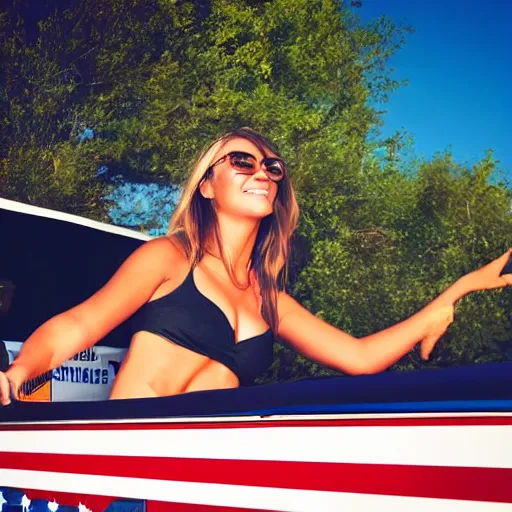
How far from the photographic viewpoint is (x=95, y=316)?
133 inches

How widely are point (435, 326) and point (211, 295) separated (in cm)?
82

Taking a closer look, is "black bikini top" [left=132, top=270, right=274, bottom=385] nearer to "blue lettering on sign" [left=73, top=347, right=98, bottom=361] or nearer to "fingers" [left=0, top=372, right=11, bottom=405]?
"blue lettering on sign" [left=73, top=347, right=98, bottom=361]

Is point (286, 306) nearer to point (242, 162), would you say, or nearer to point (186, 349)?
point (186, 349)

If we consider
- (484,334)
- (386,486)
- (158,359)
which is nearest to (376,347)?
(484,334)

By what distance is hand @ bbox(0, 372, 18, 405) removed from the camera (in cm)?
336

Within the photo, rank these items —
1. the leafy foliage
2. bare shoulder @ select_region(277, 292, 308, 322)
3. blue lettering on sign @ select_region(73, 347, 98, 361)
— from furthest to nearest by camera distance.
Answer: blue lettering on sign @ select_region(73, 347, 98, 361) → bare shoulder @ select_region(277, 292, 308, 322) → the leafy foliage

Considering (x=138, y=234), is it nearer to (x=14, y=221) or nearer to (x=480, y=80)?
(x=14, y=221)

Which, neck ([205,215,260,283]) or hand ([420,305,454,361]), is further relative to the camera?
neck ([205,215,260,283])

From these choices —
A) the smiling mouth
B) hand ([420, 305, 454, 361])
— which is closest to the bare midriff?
the smiling mouth

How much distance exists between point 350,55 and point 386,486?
143cm

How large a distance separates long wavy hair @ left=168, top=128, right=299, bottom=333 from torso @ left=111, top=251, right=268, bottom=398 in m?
0.04

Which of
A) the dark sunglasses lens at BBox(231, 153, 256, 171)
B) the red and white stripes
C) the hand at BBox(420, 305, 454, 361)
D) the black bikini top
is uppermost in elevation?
the dark sunglasses lens at BBox(231, 153, 256, 171)

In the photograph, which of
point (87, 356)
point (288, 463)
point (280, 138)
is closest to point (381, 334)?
point (288, 463)

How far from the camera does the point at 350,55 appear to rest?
306 cm
